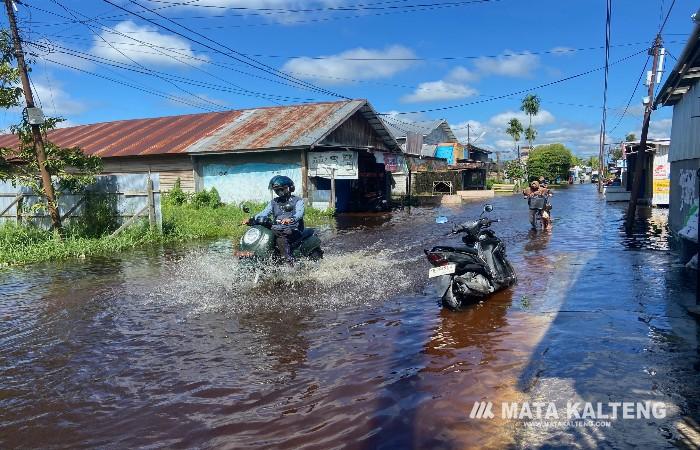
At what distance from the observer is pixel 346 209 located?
27484 millimetres

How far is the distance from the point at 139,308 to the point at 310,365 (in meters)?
3.59

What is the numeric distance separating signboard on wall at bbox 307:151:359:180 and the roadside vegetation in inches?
150

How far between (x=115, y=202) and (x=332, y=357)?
12030 millimetres

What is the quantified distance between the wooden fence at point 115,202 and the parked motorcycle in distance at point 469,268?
34.2 ft

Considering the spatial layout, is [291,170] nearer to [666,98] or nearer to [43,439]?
[666,98]

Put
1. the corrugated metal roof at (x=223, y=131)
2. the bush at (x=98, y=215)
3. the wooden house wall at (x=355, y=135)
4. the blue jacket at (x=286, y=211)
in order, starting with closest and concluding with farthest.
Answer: the blue jacket at (x=286, y=211) < the bush at (x=98, y=215) < the corrugated metal roof at (x=223, y=131) < the wooden house wall at (x=355, y=135)

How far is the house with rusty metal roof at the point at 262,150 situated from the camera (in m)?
23.1

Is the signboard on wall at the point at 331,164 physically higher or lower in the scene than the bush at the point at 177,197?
higher

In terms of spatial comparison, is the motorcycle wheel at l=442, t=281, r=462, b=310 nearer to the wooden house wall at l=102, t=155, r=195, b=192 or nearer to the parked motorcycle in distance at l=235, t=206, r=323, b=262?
the parked motorcycle in distance at l=235, t=206, r=323, b=262

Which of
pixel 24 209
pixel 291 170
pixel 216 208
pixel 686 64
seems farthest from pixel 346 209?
pixel 686 64

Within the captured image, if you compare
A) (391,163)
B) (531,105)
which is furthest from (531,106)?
(391,163)

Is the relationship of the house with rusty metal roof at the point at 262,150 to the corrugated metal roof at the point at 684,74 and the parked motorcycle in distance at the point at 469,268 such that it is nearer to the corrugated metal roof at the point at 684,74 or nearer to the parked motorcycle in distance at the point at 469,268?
the corrugated metal roof at the point at 684,74

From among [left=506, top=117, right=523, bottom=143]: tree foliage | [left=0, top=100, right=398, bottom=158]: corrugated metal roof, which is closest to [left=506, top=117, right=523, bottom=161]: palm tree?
[left=506, top=117, right=523, bottom=143]: tree foliage

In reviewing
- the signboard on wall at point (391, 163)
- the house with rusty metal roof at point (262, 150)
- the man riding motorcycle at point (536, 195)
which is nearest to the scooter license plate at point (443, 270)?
the man riding motorcycle at point (536, 195)
